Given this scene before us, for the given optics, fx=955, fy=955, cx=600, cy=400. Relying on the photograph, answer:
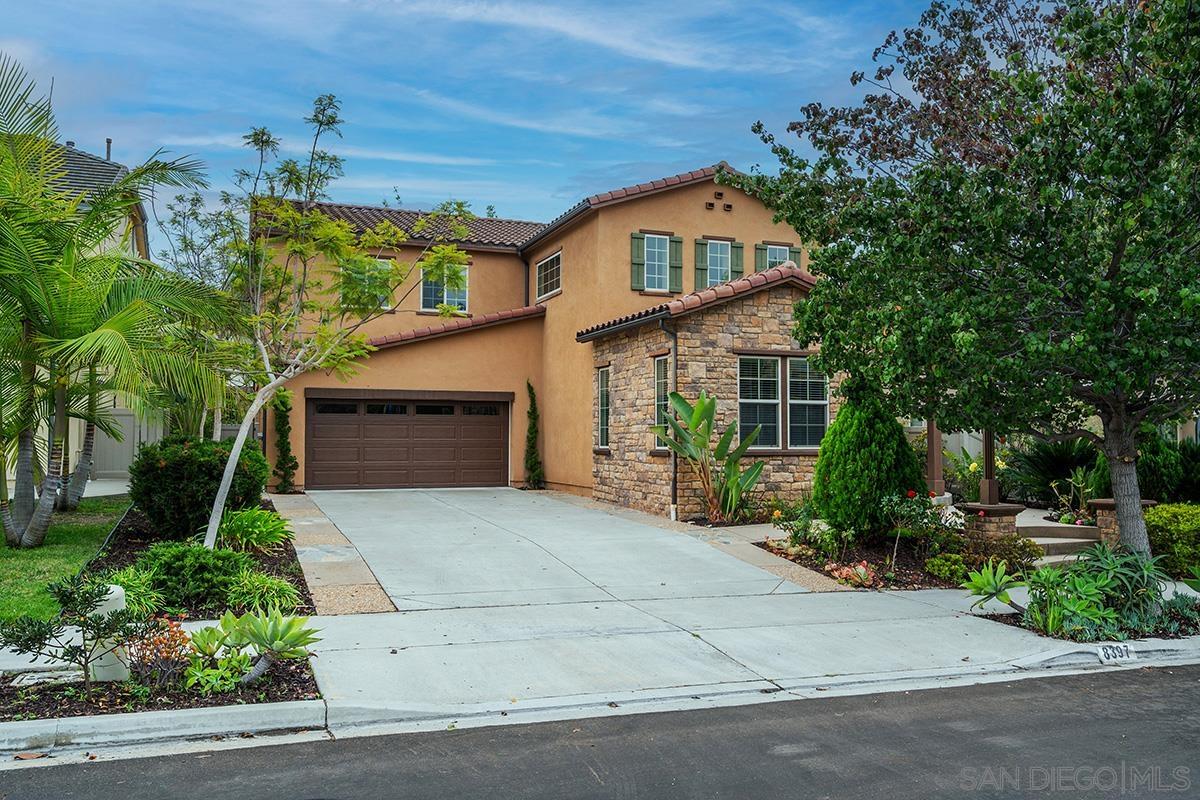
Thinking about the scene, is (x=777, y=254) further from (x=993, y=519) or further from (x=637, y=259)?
(x=993, y=519)

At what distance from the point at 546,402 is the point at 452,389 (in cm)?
222

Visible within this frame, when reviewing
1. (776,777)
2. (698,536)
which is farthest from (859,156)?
(776,777)

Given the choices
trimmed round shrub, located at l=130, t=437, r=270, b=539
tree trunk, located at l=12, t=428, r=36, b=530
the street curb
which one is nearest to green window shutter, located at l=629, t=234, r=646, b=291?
trimmed round shrub, located at l=130, t=437, r=270, b=539

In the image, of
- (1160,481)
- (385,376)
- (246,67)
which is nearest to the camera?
(1160,481)

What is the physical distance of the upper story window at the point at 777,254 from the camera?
69.1 feet

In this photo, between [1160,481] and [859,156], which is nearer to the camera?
[859,156]

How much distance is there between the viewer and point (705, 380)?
640 inches

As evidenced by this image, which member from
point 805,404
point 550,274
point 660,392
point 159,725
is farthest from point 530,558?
point 550,274

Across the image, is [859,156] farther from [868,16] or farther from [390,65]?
[390,65]

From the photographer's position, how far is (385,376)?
21703 millimetres

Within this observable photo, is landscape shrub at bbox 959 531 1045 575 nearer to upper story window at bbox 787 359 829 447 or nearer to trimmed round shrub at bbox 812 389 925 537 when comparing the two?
trimmed round shrub at bbox 812 389 925 537

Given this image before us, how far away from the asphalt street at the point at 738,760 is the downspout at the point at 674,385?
918 centimetres

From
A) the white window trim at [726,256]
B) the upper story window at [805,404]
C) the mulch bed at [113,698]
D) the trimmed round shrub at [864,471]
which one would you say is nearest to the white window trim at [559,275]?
the white window trim at [726,256]

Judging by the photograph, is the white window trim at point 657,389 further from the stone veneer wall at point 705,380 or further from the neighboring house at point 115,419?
the neighboring house at point 115,419
